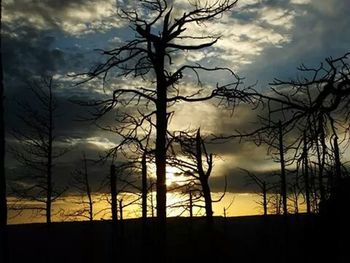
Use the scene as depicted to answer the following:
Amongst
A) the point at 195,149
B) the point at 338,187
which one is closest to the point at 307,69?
the point at 338,187

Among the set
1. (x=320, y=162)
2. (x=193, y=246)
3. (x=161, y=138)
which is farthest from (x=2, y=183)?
(x=193, y=246)

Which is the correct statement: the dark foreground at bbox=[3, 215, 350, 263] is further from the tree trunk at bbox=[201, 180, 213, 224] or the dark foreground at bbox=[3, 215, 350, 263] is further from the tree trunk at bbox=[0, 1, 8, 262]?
the tree trunk at bbox=[0, 1, 8, 262]

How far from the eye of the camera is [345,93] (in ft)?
20.0

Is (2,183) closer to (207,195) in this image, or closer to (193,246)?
(207,195)

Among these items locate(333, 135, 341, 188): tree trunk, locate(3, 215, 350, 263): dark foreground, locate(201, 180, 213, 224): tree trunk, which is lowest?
locate(3, 215, 350, 263): dark foreground

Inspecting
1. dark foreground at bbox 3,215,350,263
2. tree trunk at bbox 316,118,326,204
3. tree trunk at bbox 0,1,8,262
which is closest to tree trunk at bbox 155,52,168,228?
dark foreground at bbox 3,215,350,263

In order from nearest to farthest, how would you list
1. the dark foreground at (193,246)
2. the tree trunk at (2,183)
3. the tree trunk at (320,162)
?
1. the tree trunk at (320,162)
2. the dark foreground at (193,246)
3. the tree trunk at (2,183)

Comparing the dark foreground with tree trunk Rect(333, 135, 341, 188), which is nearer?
tree trunk Rect(333, 135, 341, 188)

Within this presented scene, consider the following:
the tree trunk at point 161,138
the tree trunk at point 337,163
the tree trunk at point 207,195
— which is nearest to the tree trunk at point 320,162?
the tree trunk at point 337,163

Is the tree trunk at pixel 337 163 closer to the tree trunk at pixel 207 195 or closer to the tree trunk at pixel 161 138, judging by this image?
the tree trunk at pixel 161 138

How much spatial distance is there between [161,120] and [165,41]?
244cm

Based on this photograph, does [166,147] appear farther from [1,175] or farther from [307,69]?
[307,69]

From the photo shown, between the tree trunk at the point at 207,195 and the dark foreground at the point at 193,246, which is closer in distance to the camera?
the dark foreground at the point at 193,246

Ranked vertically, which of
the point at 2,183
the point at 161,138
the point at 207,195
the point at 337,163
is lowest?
the point at 337,163
